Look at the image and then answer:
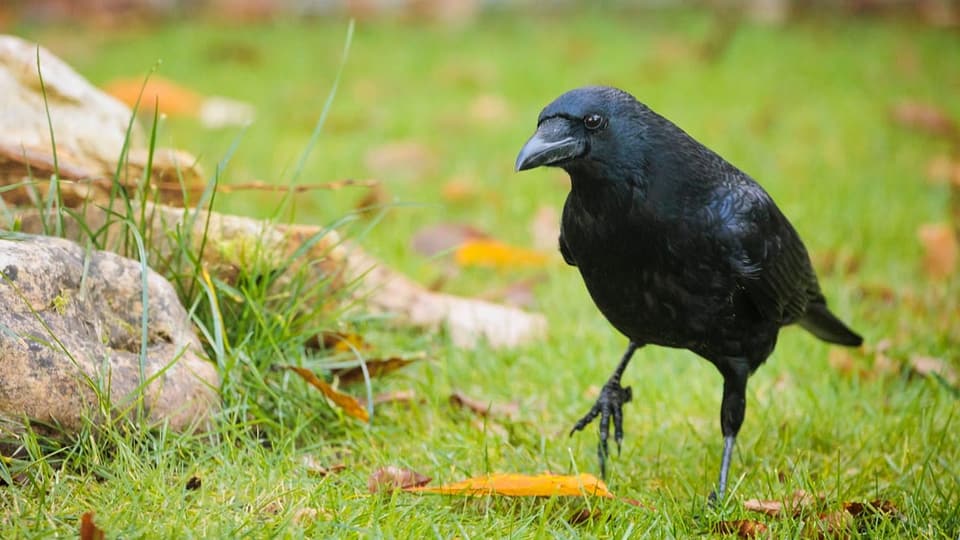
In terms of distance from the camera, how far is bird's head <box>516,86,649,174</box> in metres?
2.83

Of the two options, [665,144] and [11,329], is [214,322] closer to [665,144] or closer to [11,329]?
[11,329]

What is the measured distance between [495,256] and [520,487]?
217cm

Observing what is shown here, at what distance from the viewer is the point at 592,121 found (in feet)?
9.36

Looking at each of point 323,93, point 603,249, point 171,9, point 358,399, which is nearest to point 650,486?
point 603,249

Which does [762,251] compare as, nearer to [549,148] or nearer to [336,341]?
[549,148]

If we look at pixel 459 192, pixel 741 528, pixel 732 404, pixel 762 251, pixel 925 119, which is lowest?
pixel 741 528

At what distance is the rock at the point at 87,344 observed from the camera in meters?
2.78

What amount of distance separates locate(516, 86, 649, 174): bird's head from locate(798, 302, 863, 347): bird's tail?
1118 mm

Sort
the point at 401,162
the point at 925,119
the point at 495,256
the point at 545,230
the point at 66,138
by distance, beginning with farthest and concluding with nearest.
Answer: the point at 925,119 → the point at 401,162 → the point at 545,230 → the point at 495,256 → the point at 66,138

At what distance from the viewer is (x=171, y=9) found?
934cm

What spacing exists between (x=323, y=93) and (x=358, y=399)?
4.17m

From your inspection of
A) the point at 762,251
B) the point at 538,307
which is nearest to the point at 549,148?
the point at 762,251

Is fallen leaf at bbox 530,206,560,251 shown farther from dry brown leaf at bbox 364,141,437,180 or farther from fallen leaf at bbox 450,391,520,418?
fallen leaf at bbox 450,391,520,418

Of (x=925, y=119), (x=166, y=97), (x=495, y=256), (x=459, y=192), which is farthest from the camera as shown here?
(x=925, y=119)
